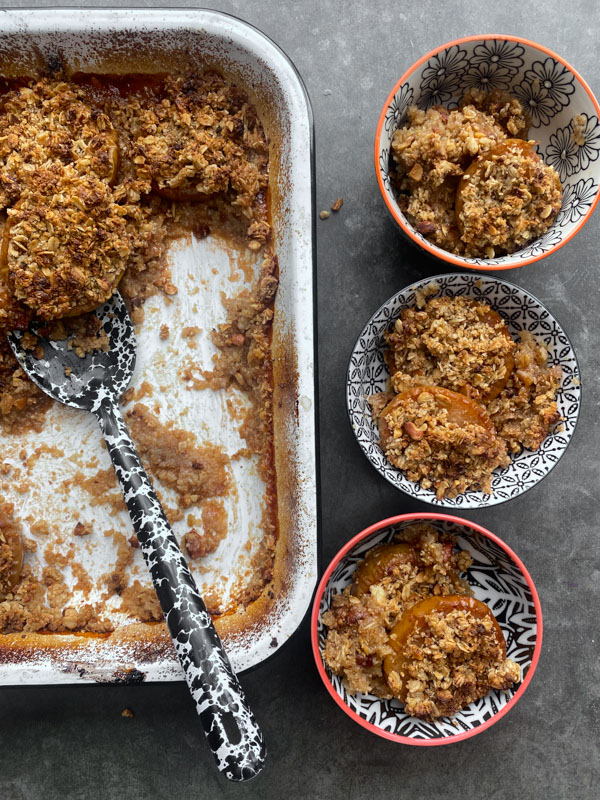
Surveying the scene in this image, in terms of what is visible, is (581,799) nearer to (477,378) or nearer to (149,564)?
(477,378)

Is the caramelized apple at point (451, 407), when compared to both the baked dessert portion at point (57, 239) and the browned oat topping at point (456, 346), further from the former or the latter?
the baked dessert portion at point (57, 239)

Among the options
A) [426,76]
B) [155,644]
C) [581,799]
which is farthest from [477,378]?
[581,799]

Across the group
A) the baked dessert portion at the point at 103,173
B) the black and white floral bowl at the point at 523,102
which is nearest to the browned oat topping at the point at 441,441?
the black and white floral bowl at the point at 523,102

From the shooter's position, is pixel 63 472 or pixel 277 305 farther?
pixel 63 472

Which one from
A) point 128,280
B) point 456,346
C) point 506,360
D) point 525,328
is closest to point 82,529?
point 128,280

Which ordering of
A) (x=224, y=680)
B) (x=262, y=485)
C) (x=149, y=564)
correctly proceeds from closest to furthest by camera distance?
(x=224, y=680), (x=149, y=564), (x=262, y=485)

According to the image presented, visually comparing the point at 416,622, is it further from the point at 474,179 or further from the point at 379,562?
the point at 474,179
